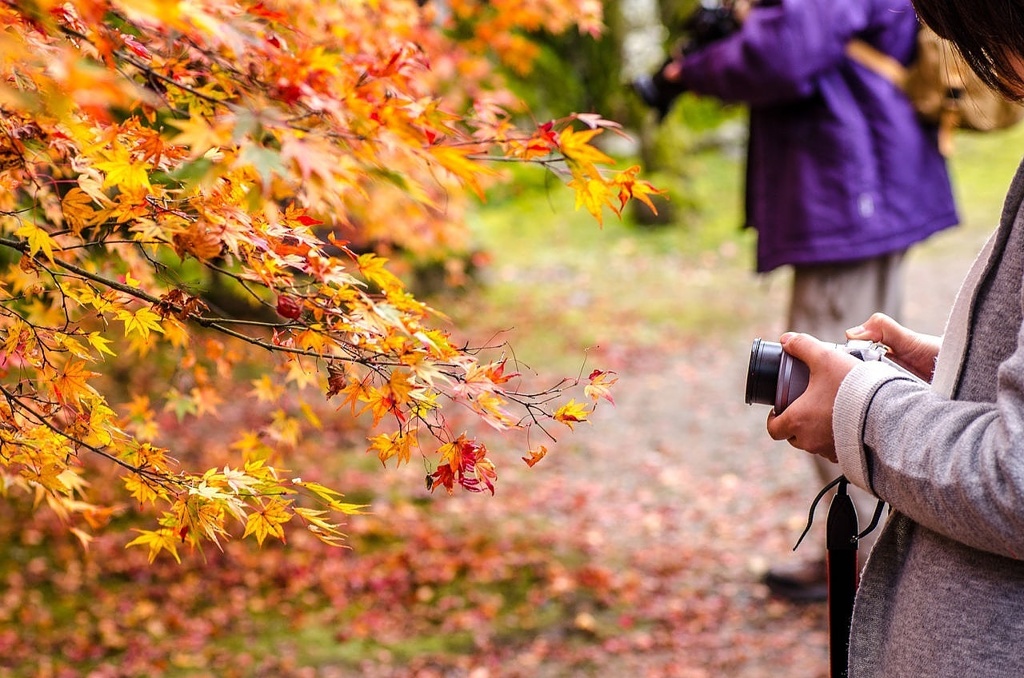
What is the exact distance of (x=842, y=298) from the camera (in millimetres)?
3209

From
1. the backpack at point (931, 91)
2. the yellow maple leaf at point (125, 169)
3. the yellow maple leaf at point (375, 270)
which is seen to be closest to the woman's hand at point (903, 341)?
the yellow maple leaf at point (375, 270)

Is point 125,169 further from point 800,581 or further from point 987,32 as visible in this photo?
point 800,581

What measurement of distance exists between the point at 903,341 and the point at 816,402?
1.13 ft

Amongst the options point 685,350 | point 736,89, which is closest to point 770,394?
point 736,89

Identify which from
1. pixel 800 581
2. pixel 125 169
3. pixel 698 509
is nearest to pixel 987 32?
pixel 125 169

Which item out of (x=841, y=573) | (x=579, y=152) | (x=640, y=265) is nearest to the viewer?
(x=841, y=573)

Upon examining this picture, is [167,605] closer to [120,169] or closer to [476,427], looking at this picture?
[476,427]

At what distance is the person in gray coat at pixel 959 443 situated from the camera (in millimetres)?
1024

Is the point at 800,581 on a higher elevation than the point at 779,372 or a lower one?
lower

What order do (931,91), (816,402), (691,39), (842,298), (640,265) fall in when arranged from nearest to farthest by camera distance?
(816,402) → (931,91) → (842,298) → (691,39) → (640,265)

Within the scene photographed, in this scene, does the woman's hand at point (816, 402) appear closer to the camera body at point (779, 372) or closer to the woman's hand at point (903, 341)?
the camera body at point (779, 372)

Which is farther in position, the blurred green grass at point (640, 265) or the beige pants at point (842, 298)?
the blurred green grass at point (640, 265)

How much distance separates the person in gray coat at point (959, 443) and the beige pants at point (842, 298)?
6.70 ft

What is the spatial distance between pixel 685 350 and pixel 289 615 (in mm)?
4685
